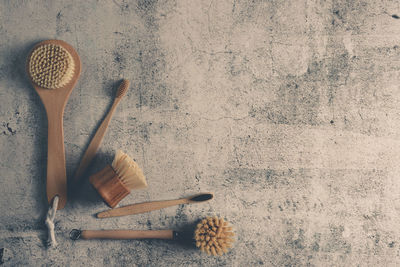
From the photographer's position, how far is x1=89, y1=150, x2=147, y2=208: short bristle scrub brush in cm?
74

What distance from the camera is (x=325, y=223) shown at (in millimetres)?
862

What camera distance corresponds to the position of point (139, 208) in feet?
2.72

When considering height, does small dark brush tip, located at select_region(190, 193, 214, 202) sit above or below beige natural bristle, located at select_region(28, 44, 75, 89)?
below

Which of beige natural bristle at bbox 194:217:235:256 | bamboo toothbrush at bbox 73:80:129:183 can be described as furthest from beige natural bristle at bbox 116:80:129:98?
beige natural bristle at bbox 194:217:235:256

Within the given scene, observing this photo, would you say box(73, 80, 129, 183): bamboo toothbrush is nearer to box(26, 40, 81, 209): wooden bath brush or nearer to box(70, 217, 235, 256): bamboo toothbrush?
box(26, 40, 81, 209): wooden bath brush

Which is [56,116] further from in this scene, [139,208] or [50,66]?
[139,208]

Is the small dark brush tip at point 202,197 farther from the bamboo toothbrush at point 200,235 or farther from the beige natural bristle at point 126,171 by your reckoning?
the beige natural bristle at point 126,171

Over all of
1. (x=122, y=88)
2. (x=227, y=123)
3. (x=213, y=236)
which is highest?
(x=122, y=88)

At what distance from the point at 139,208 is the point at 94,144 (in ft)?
0.78

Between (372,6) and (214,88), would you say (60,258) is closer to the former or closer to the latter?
(214,88)

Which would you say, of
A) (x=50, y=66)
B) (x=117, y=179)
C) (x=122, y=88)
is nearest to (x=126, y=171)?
A: (x=117, y=179)

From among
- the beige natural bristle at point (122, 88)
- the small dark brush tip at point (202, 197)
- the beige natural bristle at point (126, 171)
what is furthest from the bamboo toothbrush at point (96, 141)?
the small dark brush tip at point (202, 197)

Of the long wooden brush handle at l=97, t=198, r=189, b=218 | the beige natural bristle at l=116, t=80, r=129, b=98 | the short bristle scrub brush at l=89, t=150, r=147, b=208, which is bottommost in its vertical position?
the long wooden brush handle at l=97, t=198, r=189, b=218

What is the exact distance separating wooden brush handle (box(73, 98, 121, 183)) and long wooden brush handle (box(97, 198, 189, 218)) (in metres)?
0.14
